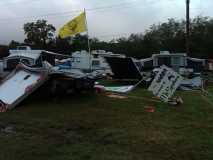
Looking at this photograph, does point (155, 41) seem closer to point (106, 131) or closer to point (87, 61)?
point (87, 61)

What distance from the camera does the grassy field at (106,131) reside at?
720 cm

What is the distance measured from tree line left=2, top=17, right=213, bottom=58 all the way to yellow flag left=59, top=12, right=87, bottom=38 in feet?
128

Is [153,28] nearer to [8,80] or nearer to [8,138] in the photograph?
[8,80]

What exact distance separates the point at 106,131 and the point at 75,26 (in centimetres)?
1220

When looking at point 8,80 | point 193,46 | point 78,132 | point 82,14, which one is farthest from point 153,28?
point 78,132

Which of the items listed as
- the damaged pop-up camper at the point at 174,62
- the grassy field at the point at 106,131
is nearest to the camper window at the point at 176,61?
the damaged pop-up camper at the point at 174,62

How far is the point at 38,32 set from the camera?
8406 cm

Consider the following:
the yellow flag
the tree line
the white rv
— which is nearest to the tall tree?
the tree line

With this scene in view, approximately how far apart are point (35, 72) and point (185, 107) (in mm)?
5291

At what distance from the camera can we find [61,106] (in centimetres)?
1359

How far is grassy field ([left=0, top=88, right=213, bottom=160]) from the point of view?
7199 mm

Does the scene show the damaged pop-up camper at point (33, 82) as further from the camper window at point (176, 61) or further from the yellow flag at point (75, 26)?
the camper window at point (176, 61)

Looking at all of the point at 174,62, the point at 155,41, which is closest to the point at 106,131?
the point at 174,62

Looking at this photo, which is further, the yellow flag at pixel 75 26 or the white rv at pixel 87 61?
the white rv at pixel 87 61
